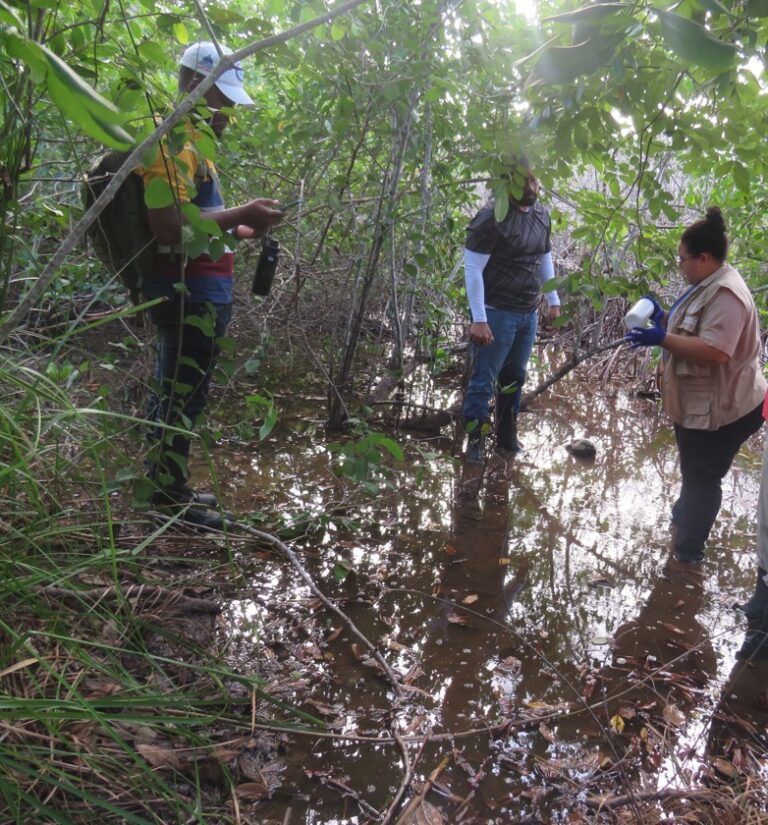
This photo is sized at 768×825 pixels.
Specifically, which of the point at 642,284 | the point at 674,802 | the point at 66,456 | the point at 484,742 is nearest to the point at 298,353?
the point at 642,284

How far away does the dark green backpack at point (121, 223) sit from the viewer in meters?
2.07

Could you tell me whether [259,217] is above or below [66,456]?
above

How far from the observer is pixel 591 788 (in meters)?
1.69

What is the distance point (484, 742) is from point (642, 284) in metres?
2.32

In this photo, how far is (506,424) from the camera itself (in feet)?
14.3

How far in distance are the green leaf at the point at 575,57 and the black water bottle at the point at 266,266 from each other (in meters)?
1.72

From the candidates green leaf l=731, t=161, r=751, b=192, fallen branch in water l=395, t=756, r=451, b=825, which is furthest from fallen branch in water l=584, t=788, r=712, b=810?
green leaf l=731, t=161, r=751, b=192

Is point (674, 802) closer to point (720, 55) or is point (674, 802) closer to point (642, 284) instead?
point (720, 55)

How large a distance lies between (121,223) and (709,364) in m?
2.60

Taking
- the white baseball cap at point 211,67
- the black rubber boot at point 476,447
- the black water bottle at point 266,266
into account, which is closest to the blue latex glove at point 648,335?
the black rubber boot at point 476,447

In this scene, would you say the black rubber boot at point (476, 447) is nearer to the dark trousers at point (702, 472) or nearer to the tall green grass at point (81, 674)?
the dark trousers at point (702, 472)

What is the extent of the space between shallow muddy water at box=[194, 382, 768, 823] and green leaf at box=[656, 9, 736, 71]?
1778 mm

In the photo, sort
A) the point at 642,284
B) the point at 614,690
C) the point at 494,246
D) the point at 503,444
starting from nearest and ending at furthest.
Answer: the point at 614,690
the point at 642,284
the point at 494,246
the point at 503,444

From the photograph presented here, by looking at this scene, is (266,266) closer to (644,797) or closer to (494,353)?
(494,353)
